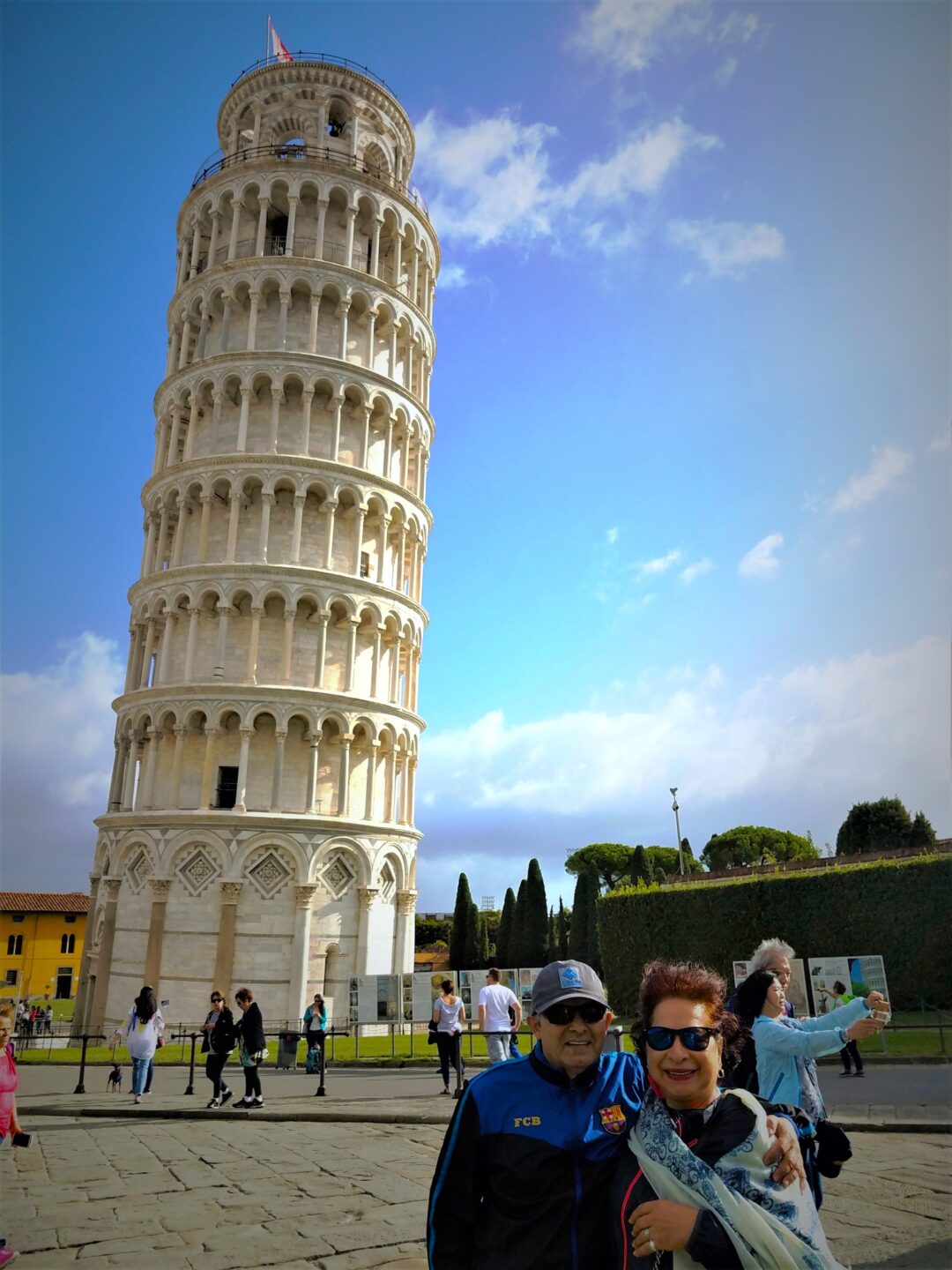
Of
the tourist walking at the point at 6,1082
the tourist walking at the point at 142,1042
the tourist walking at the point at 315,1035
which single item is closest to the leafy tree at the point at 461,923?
the tourist walking at the point at 315,1035

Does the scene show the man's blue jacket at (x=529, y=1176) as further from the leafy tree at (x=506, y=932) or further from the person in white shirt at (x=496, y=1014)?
the leafy tree at (x=506, y=932)

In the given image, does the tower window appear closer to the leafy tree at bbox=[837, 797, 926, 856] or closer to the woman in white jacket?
the woman in white jacket

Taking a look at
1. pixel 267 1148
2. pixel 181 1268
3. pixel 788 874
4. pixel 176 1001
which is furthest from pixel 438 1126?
pixel 176 1001

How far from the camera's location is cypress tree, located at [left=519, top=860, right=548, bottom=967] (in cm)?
5831

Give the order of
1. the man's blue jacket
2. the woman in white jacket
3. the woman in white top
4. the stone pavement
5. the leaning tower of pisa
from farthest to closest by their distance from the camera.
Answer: the leaning tower of pisa < the woman in white top < the stone pavement < the woman in white jacket < the man's blue jacket

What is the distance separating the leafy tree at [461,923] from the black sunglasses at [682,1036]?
2334 inches

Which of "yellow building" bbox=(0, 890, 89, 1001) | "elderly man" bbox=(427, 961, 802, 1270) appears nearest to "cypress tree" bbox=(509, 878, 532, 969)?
"yellow building" bbox=(0, 890, 89, 1001)

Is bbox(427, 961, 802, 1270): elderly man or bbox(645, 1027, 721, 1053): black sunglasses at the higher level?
bbox(645, 1027, 721, 1053): black sunglasses

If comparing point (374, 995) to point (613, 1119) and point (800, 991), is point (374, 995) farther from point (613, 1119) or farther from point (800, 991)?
point (613, 1119)

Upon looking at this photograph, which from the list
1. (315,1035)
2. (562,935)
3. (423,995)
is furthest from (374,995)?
(562,935)

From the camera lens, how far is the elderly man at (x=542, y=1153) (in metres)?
3.18

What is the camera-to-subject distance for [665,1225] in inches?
101

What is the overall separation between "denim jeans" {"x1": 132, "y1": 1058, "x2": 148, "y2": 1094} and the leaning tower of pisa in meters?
16.2

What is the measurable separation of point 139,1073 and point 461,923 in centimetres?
4713
